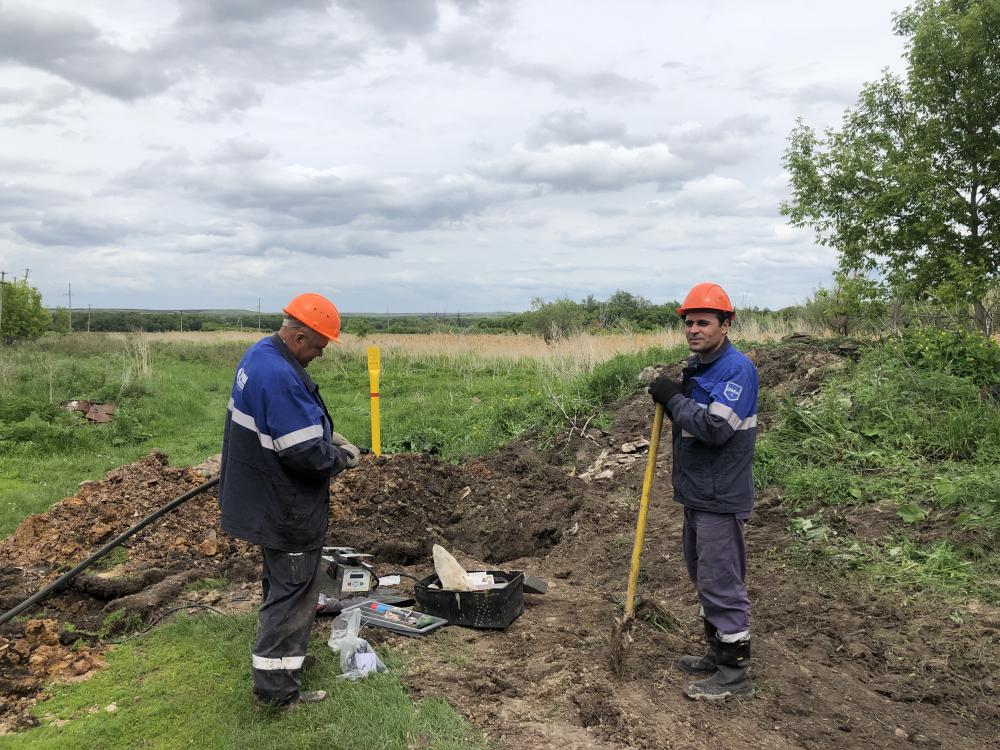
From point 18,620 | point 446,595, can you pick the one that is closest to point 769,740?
point 446,595

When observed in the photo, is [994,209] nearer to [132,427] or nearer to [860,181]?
[860,181]

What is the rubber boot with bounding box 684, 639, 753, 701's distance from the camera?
379cm

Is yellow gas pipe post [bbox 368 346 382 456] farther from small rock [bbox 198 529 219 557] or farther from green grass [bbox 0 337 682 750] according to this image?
small rock [bbox 198 529 219 557]

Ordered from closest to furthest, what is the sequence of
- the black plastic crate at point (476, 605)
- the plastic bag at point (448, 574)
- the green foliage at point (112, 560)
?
the black plastic crate at point (476, 605)
the plastic bag at point (448, 574)
the green foliage at point (112, 560)

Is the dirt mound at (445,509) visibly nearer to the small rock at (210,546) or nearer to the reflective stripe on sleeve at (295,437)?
the small rock at (210,546)

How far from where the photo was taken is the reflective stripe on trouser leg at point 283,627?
364cm

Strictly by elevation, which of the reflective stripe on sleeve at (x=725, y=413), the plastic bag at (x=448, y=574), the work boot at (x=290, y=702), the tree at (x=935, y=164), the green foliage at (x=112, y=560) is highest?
the tree at (x=935, y=164)

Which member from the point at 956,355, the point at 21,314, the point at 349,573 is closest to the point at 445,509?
the point at 349,573

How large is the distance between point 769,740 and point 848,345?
7.31m

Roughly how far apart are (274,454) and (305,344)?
589 mm

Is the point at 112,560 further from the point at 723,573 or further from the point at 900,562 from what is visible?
the point at 900,562

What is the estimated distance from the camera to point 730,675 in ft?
12.5

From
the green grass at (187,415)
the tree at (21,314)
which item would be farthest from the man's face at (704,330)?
the tree at (21,314)

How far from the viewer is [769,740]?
11.3ft
